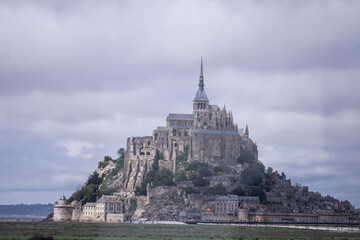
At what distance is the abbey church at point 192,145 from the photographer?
157 metres

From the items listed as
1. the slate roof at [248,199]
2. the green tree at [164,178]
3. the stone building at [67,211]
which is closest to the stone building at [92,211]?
the stone building at [67,211]

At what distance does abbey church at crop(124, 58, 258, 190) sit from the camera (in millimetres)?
156750

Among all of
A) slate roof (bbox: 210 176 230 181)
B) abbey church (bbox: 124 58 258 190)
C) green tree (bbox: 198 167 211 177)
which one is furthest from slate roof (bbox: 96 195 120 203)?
slate roof (bbox: 210 176 230 181)

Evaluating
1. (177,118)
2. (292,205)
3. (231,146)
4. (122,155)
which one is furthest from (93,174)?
(292,205)

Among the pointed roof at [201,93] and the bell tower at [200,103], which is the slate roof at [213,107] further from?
the pointed roof at [201,93]

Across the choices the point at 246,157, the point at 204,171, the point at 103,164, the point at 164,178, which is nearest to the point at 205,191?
the point at 204,171

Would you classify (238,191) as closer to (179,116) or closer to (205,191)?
(205,191)

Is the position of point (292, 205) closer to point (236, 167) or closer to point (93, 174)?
point (236, 167)

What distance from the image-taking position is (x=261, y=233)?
104 m

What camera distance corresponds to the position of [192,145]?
156875 millimetres

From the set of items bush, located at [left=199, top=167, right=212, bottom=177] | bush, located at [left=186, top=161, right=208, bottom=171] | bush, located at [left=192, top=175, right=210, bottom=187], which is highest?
bush, located at [left=186, top=161, right=208, bottom=171]

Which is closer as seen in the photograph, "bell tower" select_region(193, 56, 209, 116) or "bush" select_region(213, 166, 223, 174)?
"bush" select_region(213, 166, 223, 174)

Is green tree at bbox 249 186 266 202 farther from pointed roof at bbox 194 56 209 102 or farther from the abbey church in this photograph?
pointed roof at bbox 194 56 209 102

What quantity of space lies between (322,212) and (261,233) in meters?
38.8
